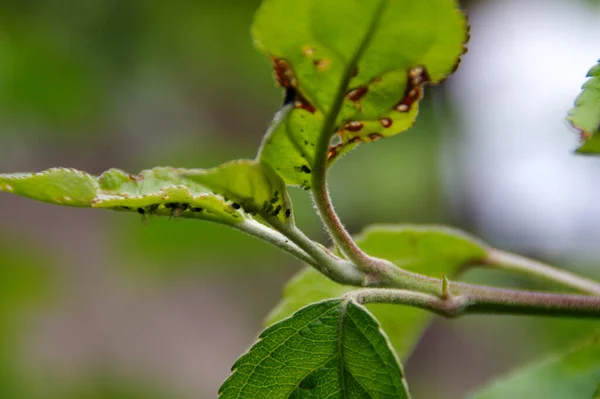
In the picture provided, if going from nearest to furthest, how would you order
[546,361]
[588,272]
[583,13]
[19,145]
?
[546,361], [588,272], [583,13], [19,145]

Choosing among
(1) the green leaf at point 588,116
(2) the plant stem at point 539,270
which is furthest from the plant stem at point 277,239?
(2) the plant stem at point 539,270

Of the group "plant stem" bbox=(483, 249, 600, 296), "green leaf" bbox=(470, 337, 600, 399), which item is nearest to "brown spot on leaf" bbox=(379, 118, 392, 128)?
"plant stem" bbox=(483, 249, 600, 296)

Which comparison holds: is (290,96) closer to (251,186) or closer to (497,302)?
(251,186)

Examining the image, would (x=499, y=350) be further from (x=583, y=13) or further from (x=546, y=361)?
(x=546, y=361)

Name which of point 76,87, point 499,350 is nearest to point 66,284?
point 76,87

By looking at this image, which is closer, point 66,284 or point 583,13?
point 583,13

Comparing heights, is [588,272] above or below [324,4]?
below

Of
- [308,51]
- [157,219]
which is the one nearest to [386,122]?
[308,51]
